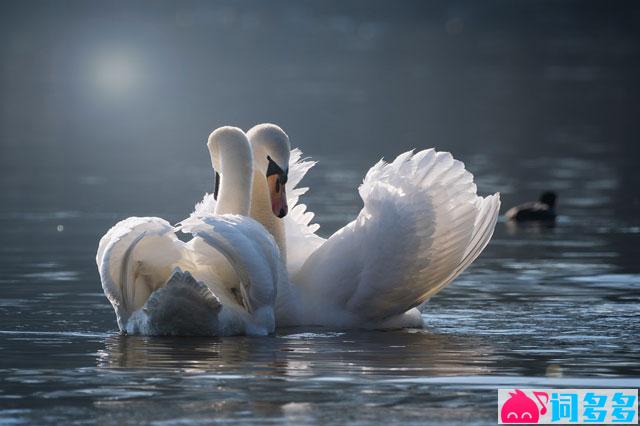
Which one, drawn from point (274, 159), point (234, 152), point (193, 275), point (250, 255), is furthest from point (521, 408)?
point (274, 159)

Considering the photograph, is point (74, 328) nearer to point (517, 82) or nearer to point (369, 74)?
point (517, 82)

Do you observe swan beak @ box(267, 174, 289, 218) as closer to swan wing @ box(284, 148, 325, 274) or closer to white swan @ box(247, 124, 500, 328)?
white swan @ box(247, 124, 500, 328)

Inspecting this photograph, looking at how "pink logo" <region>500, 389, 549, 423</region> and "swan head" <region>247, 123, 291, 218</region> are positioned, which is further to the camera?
"swan head" <region>247, 123, 291, 218</region>

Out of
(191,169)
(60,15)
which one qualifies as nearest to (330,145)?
(191,169)

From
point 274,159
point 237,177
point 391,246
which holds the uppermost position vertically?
point 274,159

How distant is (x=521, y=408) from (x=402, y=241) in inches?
134

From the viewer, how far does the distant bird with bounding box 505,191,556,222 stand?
71.6ft

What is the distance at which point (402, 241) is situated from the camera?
13.3 metres

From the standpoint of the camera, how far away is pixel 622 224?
69.4ft

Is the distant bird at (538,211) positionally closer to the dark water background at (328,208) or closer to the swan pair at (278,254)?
the dark water background at (328,208)

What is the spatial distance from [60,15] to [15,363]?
97980 mm

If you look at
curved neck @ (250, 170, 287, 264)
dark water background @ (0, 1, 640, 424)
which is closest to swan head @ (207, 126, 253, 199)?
curved neck @ (250, 170, 287, 264)

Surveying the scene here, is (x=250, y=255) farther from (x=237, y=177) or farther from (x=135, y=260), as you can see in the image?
(x=237, y=177)

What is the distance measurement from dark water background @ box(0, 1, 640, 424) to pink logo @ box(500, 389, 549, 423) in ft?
0.45
